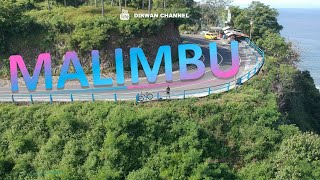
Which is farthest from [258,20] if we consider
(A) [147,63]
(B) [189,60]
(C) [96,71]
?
(C) [96,71]

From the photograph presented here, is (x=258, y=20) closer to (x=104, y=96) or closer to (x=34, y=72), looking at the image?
(x=104, y=96)

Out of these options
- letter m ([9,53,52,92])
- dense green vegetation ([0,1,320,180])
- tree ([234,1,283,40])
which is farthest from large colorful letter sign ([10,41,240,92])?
tree ([234,1,283,40])

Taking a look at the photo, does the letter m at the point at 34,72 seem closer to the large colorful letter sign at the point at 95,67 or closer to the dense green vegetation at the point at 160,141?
the large colorful letter sign at the point at 95,67

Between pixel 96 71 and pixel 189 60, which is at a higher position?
pixel 189 60

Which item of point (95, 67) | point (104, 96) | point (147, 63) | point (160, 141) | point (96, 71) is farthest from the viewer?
point (147, 63)

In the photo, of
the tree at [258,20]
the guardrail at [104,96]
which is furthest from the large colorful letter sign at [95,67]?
the tree at [258,20]

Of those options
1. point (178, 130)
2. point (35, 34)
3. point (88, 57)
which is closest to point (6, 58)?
point (35, 34)

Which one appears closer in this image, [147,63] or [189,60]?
[147,63]

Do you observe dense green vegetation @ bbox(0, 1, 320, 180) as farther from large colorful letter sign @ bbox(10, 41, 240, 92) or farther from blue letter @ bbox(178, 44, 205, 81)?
blue letter @ bbox(178, 44, 205, 81)
